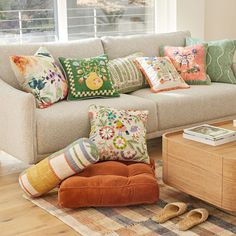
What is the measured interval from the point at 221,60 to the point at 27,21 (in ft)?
5.55

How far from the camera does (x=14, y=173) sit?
4.09 metres

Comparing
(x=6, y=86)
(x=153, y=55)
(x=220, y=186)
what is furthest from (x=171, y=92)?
(x=220, y=186)

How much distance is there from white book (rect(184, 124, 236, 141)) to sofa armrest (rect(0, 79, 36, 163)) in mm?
1022

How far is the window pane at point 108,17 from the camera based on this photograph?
535 centimetres

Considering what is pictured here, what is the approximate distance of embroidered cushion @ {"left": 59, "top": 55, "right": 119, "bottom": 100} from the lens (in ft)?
14.1

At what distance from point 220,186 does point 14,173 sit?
1.59 metres

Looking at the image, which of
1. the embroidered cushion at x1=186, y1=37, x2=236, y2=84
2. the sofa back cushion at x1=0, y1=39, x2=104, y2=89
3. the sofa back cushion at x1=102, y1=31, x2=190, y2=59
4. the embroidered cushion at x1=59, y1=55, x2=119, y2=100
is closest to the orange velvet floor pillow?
the embroidered cushion at x1=59, y1=55, x2=119, y2=100

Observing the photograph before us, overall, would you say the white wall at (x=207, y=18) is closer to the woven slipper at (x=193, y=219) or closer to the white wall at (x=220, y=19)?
the white wall at (x=220, y=19)

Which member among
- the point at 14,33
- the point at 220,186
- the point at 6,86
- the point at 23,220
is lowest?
the point at 23,220

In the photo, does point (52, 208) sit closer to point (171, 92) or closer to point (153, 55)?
point (171, 92)

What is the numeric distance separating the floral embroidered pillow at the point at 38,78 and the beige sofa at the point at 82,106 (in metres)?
0.09

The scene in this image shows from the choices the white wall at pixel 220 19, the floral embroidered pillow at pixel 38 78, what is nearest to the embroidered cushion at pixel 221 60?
the white wall at pixel 220 19

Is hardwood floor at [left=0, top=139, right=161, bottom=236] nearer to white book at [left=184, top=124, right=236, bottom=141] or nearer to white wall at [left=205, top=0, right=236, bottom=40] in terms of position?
white book at [left=184, top=124, right=236, bottom=141]

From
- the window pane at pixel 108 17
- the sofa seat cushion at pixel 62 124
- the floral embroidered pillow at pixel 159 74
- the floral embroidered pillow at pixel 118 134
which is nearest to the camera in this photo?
the floral embroidered pillow at pixel 118 134
